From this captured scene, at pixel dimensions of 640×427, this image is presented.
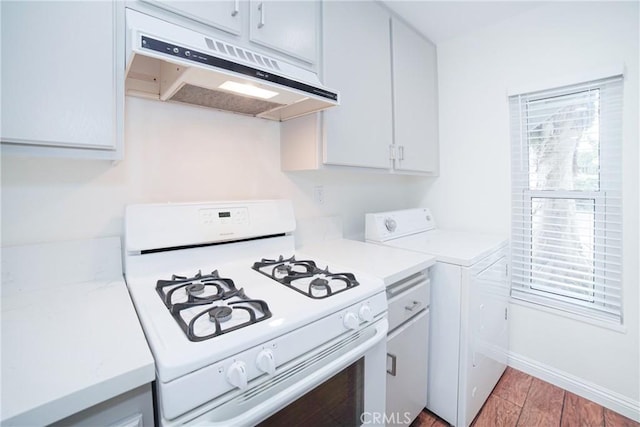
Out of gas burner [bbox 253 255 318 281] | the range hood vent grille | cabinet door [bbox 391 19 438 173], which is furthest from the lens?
cabinet door [bbox 391 19 438 173]

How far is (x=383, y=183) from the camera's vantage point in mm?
2344

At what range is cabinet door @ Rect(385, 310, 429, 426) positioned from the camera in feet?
4.24

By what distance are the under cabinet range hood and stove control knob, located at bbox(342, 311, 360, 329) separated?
818 mm

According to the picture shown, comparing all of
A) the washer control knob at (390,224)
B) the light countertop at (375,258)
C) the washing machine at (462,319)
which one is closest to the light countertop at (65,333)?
the light countertop at (375,258)

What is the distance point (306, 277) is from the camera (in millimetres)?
1141

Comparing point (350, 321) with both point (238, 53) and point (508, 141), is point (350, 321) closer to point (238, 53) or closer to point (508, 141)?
point (238, 53)

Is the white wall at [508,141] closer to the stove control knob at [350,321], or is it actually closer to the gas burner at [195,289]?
the stove control knob at [350,321]

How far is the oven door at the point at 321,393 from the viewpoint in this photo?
0.68 m

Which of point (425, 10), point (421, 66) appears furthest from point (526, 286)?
point (425, 10)

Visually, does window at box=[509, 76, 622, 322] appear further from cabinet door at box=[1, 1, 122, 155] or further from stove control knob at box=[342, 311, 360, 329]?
cabinet door at box=[1, 1, 122, 155]

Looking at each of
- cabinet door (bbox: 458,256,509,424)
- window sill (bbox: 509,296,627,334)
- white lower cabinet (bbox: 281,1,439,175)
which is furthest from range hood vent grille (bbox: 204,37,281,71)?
window sill (bbox: 509,296,627,334)

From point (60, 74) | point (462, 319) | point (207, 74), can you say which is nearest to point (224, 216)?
point (207, 74)

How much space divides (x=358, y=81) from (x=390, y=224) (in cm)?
89

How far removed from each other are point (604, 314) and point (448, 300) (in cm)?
106
